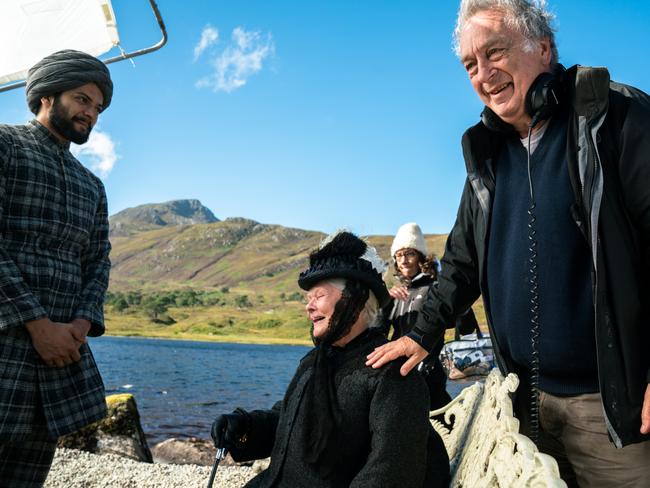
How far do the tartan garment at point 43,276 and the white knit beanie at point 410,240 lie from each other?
3.76 meters

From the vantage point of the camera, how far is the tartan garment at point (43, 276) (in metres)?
2.69

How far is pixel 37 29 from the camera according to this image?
514 cm

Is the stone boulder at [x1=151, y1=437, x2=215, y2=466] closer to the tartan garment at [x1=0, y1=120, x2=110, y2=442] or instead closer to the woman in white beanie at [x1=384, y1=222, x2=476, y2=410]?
the woman in white beanie at [x1=384, y1=222, x2=476, y2=410]

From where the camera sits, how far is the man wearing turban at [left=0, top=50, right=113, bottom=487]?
8.90 ft

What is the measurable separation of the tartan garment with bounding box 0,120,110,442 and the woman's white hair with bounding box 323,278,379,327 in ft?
4.61

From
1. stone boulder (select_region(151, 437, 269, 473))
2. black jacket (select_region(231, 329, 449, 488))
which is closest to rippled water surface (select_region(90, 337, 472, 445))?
stone boulder (select_region(151, 437, 269, 473))

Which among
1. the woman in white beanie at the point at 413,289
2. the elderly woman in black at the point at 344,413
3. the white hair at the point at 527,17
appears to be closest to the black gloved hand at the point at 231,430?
the elderly woman in black at the point at 344,413

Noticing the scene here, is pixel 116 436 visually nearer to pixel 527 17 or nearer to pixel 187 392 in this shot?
pixel 527 17

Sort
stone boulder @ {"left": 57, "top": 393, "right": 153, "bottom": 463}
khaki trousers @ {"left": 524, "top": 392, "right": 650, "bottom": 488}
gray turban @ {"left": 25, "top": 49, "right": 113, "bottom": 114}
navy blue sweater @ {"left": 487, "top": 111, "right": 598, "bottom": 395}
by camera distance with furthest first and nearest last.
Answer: stone boulder @ {"left": 57, "top": 393, "right": 153, "bottom": 463}
gray turban @ {"left": 25, "top": 49, "right": 113, "bottom": 114}
navy blue sweater @ {"left": 487, "top": 111, "right": 598, "bottom": 395}
khaki trousers @ {"left": 524, "top": 392, "right": 650, "bottom": 488}

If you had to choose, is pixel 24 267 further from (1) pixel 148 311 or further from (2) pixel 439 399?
(1) pixel 148 311

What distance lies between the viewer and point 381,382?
2.45 meters

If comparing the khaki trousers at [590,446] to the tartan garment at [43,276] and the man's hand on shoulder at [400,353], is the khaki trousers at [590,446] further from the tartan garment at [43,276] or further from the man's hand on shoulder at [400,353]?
the tartan garment at [43,276]

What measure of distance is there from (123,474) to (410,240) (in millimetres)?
4540

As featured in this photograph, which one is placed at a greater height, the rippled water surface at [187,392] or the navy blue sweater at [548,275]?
the navy blue sweater at [548,275]
